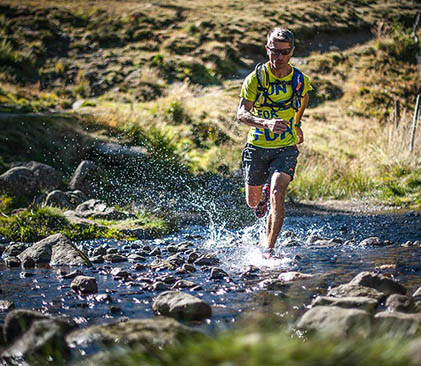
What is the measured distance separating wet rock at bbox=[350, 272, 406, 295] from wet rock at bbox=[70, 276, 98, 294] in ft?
6.07

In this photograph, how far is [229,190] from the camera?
34.8 feet

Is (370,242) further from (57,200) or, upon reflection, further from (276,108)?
(57,200)

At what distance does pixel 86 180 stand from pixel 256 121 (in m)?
5.47

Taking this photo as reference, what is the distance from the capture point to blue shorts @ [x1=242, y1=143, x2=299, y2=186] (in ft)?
16.3

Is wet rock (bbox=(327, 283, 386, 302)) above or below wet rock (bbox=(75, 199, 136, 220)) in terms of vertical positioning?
above

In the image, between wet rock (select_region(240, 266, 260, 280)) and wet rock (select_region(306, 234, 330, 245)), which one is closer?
wet rock (select_region(240, 266, 260, 280))

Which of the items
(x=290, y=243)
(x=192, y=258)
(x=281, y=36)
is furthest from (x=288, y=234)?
(x=281, y=36)

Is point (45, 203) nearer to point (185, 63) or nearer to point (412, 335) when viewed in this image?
point (412, 335)

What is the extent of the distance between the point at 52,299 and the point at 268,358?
2590 millimetres

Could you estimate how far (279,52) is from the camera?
4.73 meters

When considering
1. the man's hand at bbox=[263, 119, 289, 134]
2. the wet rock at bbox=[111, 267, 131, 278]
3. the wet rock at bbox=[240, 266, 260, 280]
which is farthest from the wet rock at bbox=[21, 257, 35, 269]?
the man's hand at bbox=[263, 119, 289, 134]

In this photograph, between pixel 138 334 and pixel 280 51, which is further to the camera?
pixel 280 51

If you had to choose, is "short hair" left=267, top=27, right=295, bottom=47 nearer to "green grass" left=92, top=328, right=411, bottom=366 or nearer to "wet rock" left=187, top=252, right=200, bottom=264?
"wet rock" left=187, top=252, right=200, bottom=264

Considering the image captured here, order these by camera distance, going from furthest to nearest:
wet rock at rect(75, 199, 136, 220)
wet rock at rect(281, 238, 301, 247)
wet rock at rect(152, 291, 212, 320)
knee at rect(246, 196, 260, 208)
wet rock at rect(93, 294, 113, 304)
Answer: wet rock at rect(75, 199, 136, 220), wet rock at rect(281, 238, 301, 247), knee at rect(246, 196, 260, 208), wet rock at rect(93, 294, 113, 304), wet rock at rect(152, 291, 212, 320)
